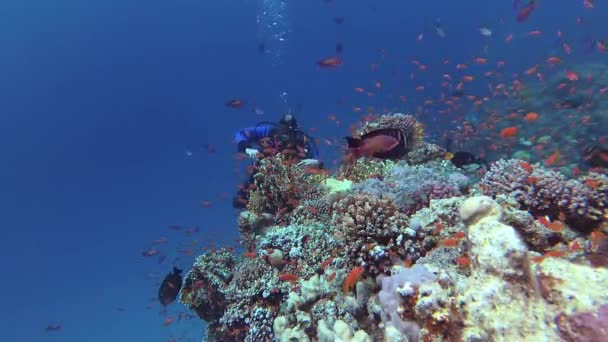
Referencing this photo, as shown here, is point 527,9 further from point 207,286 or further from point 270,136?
point 207,286

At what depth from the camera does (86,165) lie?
63.1 metres

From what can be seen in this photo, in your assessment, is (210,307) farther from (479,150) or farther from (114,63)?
(114,63)

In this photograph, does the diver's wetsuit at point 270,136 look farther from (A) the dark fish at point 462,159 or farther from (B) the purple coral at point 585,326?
(B) the purple coral at point 585,326

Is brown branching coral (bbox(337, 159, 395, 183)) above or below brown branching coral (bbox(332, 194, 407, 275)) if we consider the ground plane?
above

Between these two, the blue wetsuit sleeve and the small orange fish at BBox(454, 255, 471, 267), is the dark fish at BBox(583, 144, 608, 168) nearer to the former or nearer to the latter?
the small orange fish at BBox(454, 255, 471, 267)

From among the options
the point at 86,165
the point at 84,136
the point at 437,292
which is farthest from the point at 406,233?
the point at 84,136

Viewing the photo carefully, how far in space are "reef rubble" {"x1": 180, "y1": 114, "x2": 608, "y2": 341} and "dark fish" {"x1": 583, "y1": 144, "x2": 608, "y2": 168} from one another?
212 centimetres

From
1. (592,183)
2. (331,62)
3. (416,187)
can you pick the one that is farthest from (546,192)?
(331,62)

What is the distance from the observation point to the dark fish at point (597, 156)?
6.31m

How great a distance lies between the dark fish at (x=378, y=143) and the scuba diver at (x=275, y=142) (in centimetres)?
303

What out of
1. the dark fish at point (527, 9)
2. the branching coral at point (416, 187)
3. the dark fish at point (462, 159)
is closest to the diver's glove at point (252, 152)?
the branching coral at point (416, 187)

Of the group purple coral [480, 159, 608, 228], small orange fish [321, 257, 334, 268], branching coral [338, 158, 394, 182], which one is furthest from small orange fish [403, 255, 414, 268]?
branching coral [338, 158, 394, 182]

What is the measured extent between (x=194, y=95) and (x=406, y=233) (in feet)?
259

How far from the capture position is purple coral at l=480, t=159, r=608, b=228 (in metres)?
4.30
